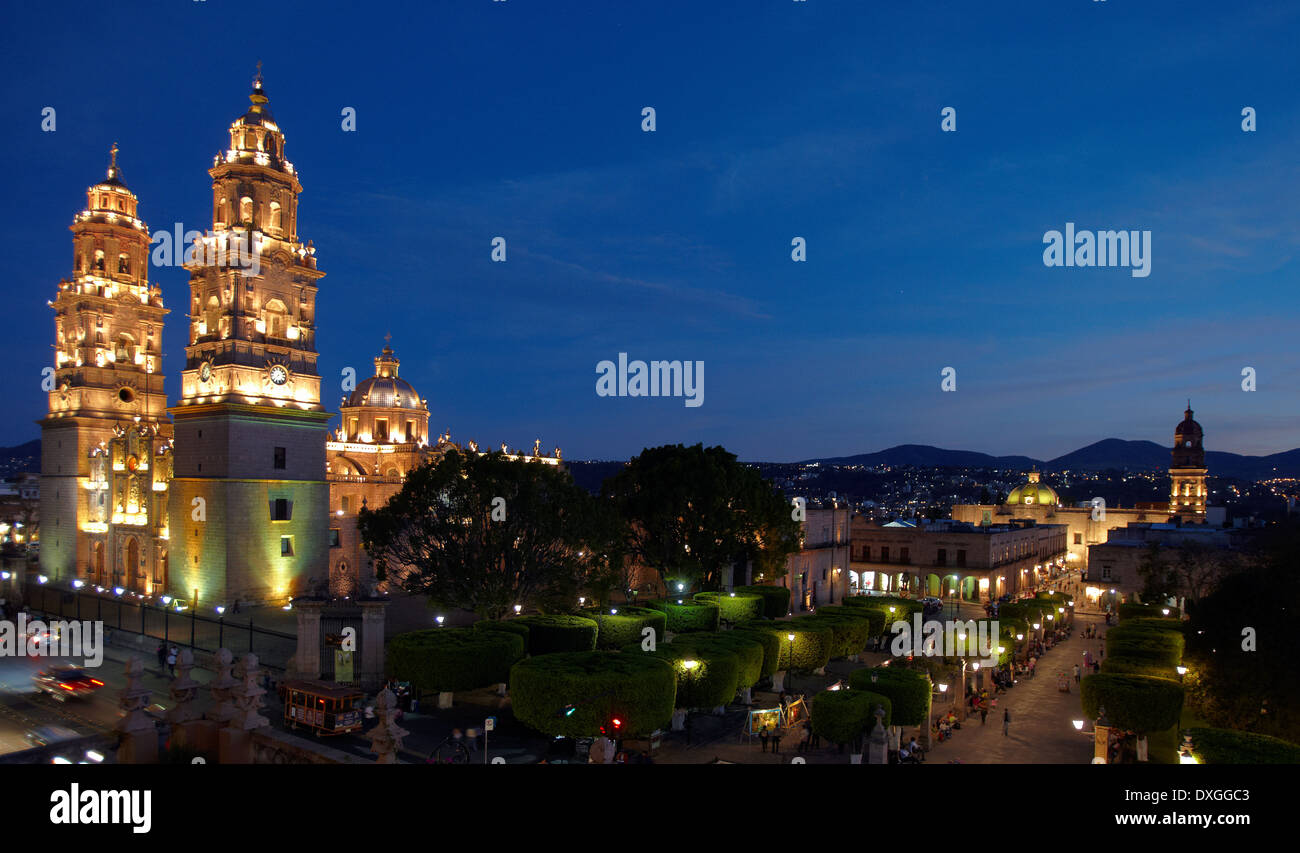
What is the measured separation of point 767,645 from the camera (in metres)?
33.8

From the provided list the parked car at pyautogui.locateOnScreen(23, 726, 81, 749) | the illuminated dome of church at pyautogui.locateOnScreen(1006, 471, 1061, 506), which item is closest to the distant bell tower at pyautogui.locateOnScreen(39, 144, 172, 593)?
the parked car at pyautogui.locateOnScreen(23, 726, 81, 749)

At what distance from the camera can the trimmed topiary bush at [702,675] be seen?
28.6 metres

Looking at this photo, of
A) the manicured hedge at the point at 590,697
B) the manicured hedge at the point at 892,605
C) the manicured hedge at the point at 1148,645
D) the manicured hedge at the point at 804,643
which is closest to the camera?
the manicured hedge at the point at 590,697

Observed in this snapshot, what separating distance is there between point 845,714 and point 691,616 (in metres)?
14.7

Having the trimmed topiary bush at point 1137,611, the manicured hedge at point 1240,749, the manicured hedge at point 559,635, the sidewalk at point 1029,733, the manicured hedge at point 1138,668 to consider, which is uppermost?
the manicured hedge at point 559,635

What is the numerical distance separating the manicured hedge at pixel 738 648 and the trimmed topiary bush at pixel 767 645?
62 cm

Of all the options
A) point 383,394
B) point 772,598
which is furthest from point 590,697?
point 383,394

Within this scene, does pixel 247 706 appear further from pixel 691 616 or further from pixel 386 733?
pixel 691 616

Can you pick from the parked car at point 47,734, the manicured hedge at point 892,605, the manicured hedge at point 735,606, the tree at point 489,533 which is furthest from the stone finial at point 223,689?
the manicured hedge at point 892,605

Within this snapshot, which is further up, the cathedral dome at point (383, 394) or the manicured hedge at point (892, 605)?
the cathedral dome at point (383, 394)

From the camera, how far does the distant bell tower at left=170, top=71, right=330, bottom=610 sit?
48.2 meters

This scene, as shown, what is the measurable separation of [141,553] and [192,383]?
1390cm

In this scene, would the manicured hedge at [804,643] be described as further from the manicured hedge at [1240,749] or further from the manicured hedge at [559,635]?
the manicured hedge at [1240,749]

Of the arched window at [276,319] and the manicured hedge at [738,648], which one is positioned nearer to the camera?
the manicured hedge at [738,648]
